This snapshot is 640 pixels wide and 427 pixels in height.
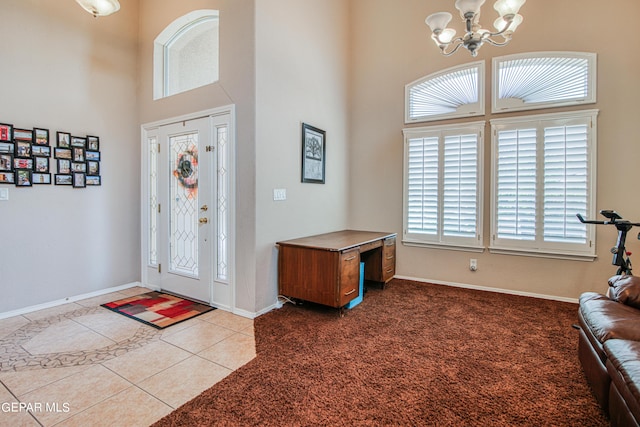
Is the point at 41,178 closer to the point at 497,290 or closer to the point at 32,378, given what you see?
the point at 32,378

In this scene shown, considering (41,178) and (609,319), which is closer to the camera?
(609,319)

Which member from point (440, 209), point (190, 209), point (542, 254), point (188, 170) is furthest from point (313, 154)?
point (542, 254)

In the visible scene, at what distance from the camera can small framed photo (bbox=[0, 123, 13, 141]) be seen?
300 centimetres

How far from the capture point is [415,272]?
446 centimetres

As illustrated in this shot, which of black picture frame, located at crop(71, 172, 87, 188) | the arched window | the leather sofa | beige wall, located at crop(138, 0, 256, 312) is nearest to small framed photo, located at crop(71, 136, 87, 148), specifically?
black picture frame, located at crop(71, 172, 87, 188)

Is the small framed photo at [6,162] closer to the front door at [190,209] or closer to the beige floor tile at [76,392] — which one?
the front door at [190,209]

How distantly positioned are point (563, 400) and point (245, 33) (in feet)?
12.7

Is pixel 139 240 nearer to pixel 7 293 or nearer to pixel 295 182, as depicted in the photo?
pixel 7 293

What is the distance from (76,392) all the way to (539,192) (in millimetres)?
4624

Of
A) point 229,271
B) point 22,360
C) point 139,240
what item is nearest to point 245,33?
point 229,271

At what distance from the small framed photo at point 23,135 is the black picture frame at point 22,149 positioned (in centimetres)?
3

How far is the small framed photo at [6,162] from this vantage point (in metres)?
3.00

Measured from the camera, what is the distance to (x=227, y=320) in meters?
3.04

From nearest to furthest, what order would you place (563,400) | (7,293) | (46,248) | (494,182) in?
1. (563,400)
2. (7,293)
3. (46,248)
4. (494,182)
